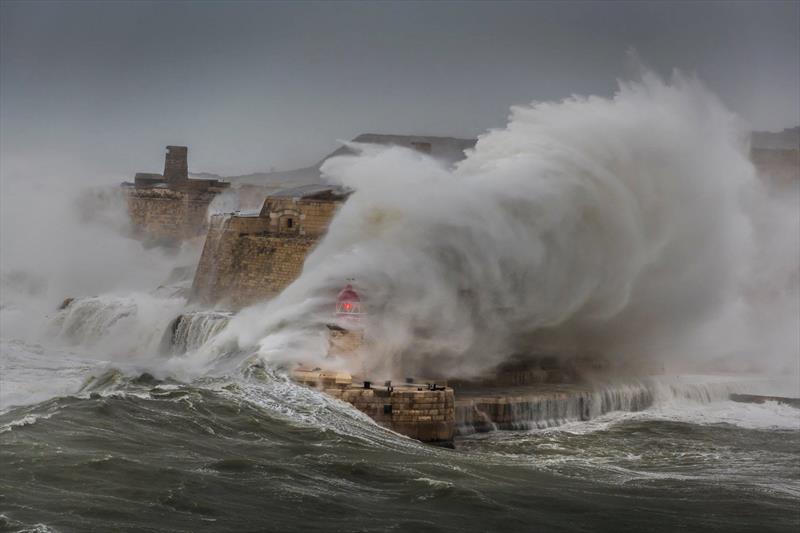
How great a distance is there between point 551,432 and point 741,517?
16.8 ft

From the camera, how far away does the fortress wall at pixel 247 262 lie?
2148 cm

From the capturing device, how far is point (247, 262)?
22469 millimetres

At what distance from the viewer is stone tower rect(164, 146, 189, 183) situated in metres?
41.1

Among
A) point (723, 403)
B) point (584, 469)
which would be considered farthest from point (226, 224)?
point (584, 469)

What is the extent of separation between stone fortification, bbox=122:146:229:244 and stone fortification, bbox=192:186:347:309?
48.0 feet

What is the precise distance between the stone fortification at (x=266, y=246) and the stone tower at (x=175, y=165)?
57.7 feet

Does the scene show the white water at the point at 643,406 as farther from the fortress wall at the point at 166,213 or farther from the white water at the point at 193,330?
the fortress wall at the point at 166,213

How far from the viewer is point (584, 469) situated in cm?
1198

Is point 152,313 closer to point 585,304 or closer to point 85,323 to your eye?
point 85,323

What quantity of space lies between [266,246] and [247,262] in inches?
24.1

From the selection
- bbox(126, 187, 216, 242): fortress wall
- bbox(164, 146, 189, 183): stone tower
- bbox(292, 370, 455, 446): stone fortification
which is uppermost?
bbox(164, 146, 189, 183): stone tower

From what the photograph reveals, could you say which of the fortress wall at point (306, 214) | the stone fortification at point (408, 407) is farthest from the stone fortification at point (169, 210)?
the stone fortification at point (408, 407)

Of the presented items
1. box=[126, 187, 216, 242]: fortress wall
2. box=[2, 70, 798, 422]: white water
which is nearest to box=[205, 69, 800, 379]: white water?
box=[2, 70, 798, 422]: white water

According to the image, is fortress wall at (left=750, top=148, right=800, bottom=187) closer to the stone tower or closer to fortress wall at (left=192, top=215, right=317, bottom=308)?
the stone tower
